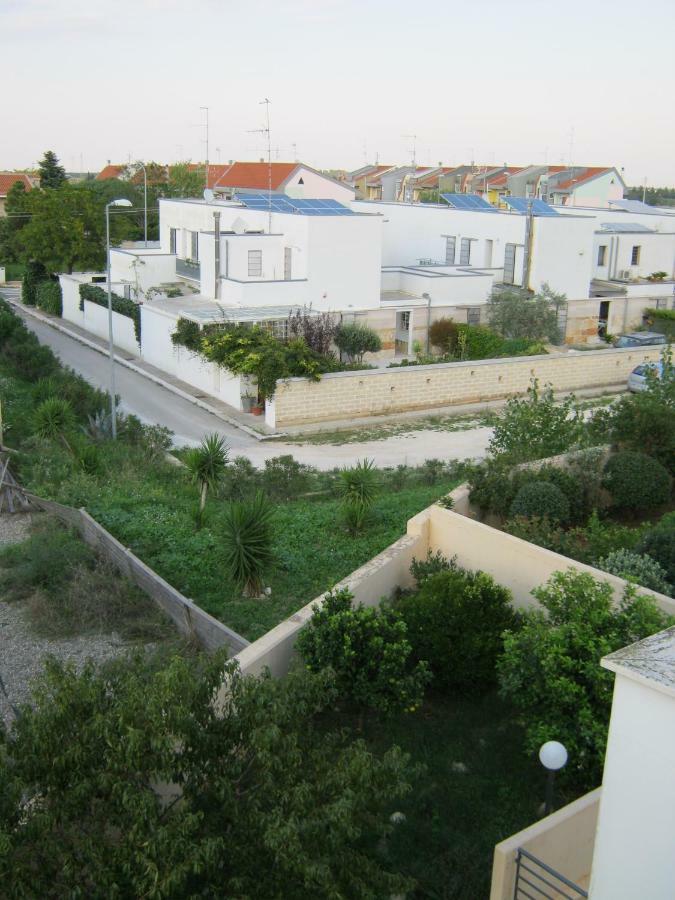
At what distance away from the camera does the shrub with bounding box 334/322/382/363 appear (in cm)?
2980

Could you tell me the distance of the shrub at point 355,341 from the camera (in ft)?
97.8

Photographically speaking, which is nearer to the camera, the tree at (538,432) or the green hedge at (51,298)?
the tree at (538,432)

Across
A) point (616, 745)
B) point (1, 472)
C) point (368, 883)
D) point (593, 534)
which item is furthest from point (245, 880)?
point (1, 472)

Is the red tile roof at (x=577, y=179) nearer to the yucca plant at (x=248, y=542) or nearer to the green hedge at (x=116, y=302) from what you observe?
the green hedge at (x=116, y=302)

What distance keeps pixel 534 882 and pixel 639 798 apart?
1.91m

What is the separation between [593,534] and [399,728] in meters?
4.54

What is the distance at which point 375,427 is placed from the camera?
2584cm

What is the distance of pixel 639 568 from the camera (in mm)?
11352

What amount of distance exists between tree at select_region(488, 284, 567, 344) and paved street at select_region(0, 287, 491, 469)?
775cm

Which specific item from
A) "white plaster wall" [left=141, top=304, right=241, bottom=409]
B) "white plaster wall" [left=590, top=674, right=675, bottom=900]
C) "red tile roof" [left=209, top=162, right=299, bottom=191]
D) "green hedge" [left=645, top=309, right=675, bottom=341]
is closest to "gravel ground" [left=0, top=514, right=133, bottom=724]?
"white plaster wall" [left=590, top=674, right=675, bottom=900]

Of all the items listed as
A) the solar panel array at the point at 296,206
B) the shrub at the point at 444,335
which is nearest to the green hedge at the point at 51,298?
the solar panel array at the point at 296,206

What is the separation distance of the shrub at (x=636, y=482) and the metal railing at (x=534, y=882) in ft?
27.9

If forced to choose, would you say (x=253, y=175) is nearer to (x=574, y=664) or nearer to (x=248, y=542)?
(x=248, y=542)

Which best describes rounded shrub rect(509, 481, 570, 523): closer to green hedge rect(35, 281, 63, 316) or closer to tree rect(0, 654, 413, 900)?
tree rect(0, 654, 413, 900)
